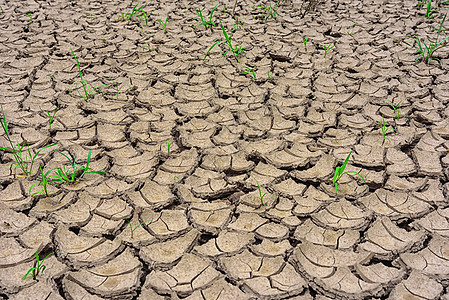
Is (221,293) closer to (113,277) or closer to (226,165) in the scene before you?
(113,277)

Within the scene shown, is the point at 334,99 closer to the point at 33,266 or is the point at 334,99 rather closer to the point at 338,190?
the point at 338,190

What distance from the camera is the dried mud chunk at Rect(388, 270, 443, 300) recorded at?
1.28 metres

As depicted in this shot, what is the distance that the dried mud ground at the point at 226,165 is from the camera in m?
1.37

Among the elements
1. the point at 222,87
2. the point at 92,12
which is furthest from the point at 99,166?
the point at 92,12

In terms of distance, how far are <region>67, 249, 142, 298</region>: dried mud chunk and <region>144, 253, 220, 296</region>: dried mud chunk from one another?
0.06 meters

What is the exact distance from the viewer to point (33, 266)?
4.54 ft

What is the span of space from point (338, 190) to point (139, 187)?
0.88 m

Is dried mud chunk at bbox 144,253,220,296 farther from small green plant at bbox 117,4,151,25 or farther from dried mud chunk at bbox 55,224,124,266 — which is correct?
small green plant at bbox 117,4,151,25

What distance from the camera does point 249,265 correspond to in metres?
1.41

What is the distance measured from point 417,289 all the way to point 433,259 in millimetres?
166

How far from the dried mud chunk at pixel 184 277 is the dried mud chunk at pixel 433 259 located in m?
0.69

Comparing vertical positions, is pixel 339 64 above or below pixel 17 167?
above

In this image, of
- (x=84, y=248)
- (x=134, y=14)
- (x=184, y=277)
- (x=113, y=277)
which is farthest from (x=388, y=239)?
(x=134, y=14)

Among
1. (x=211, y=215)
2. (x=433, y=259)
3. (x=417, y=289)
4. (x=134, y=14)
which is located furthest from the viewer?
(x=134, y=14)
